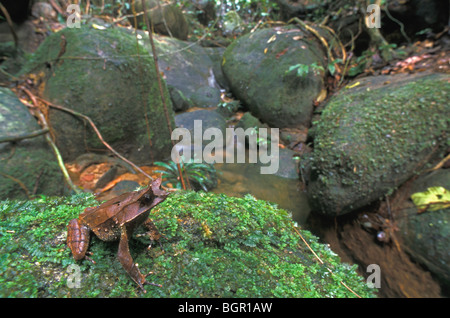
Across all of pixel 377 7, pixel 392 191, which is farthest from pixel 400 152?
pixel 377 7

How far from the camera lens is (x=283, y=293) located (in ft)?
3.98

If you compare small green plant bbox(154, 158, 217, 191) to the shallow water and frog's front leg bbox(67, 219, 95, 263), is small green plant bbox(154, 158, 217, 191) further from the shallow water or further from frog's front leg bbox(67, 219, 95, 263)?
frog's front leg bbox(67, 219, 95, 263)

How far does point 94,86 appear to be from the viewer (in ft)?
13.3

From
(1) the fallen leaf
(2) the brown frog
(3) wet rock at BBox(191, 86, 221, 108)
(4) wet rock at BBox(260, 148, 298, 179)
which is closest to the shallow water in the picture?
(4) wet rock at BBox(260, 148, 298, 179)

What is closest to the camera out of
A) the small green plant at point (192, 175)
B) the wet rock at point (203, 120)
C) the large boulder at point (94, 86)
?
the large boulder at point (94, 86)

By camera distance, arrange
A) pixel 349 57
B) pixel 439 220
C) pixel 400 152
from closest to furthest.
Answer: pixel 439 220, pixel 400 152, pixel 349 57

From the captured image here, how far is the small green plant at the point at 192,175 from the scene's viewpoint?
4.34 meters

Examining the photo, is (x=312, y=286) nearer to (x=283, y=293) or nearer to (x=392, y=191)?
(x=283, y=293)

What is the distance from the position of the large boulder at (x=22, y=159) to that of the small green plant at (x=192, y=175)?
→ 1.65 m

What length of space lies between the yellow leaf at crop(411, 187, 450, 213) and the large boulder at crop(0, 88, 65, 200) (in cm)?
525

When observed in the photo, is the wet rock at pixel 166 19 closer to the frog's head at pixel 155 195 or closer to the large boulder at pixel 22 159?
the large boulder at pixel 22 159

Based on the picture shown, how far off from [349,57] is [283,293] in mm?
A: 7953

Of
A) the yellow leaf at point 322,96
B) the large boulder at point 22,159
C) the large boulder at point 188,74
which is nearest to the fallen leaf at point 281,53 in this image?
the yellow leaf at point 322,96

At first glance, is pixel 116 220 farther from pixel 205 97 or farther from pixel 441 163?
pixel 205 97
